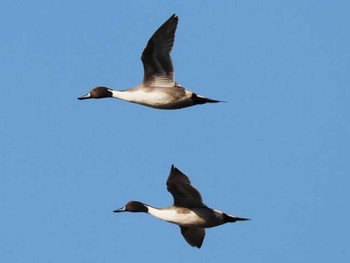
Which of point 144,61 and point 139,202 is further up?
point 144,61

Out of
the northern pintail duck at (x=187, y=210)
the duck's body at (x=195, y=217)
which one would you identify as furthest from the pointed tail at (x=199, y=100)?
the duck's body at (x=195, y=217)

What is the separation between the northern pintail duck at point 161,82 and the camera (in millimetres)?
22984

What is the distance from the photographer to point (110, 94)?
23.7m

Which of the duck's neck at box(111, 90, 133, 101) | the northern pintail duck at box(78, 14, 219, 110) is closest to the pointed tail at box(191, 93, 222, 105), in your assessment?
the northern pintail duck at box(78, 14, 219, 110)

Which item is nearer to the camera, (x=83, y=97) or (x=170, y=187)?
(x=170, y=187)

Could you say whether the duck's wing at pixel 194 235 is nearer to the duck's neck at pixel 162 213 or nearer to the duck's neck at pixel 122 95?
the duck's neck at pixel 162 213

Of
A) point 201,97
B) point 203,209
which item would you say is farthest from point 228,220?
point 201,97

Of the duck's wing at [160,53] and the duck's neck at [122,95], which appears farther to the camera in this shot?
the duck's neck at [122,95]

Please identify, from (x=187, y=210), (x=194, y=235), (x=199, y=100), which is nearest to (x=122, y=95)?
(x=199, y=100)

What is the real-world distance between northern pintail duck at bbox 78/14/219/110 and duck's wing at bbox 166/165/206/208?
4.46 ft

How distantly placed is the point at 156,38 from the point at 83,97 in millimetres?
2040

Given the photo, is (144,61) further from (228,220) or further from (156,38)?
(228,220)

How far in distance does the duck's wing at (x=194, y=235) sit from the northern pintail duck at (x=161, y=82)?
7.44 feet

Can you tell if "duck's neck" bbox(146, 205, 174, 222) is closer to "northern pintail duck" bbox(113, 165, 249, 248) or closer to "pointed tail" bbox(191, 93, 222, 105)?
"northern pintail duck" bbox(113, 165, 249, 248)
